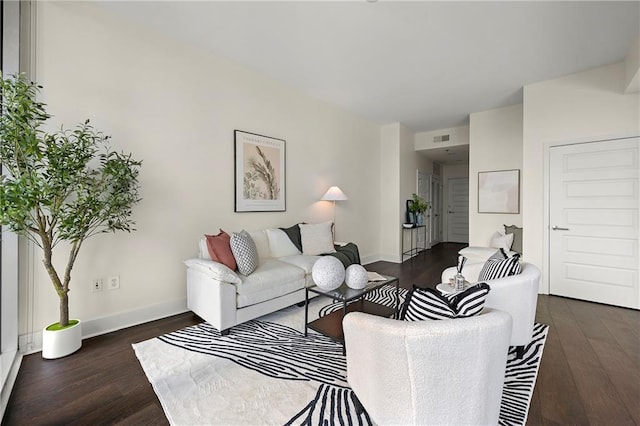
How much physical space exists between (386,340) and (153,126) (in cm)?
287

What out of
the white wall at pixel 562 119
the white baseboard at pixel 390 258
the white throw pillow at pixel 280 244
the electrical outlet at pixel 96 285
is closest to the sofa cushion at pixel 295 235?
the white throw pillow at pixel 280 244

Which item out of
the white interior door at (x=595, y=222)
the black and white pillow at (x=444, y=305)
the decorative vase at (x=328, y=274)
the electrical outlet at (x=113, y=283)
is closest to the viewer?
the black and white pillow at (x=444, y=305)

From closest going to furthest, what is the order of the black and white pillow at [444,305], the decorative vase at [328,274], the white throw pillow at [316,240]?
the black and white pillow at [444,305] < the decorative vase at [328,274] < the white throw pillow at [316,240]

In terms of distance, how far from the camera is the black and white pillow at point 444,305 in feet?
3.84

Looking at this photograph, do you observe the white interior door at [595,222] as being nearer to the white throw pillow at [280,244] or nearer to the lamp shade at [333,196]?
the lamp shade at [333,196]

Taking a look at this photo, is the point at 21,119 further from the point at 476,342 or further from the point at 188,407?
the point at 476,342

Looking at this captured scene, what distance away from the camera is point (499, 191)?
481cm

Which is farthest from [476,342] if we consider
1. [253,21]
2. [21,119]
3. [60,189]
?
[253,21]

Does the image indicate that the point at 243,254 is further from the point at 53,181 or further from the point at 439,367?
the point at 439,367

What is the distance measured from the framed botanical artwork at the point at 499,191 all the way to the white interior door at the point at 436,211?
284 centimetres

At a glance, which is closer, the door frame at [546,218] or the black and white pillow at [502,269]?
the black and white pillow at [502,269]

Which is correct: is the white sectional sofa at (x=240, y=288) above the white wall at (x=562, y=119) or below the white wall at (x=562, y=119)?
below

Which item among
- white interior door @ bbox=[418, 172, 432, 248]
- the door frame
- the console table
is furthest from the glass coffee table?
white interior door @ bbox=[418, 172, 432, 248]

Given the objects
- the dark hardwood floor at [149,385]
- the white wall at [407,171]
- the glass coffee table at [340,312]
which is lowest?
the dark hardwood floor at [149,385]
